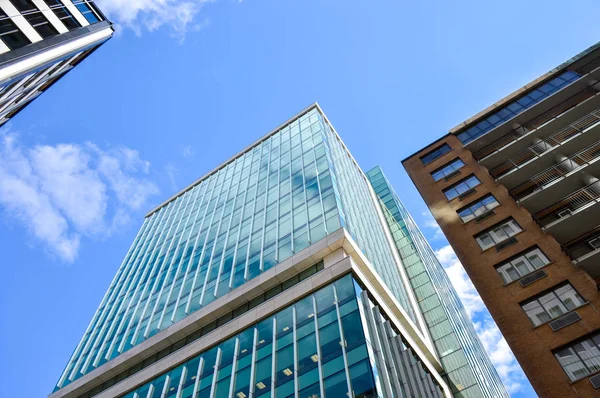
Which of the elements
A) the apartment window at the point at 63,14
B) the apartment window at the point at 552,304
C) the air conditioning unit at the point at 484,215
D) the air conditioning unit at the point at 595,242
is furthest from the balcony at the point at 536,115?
the apartment window at the point at 63,14

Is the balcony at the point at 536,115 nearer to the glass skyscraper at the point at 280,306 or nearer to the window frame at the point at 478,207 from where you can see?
the window frame at the point at 478,207

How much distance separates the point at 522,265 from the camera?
2447 centimetres

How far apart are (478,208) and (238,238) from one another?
26.6m

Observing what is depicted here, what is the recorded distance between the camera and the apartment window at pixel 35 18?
32172 millimetres

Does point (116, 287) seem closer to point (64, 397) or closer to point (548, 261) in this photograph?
point (64, 397)

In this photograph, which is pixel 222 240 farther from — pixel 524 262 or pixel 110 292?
pixel 524 262

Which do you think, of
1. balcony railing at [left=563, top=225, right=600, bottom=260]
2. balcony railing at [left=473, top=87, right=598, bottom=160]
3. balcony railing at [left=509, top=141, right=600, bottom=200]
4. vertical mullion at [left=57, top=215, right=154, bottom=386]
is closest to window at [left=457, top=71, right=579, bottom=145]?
balcony railing at [left=473, top=87, right=598, bottom=160]

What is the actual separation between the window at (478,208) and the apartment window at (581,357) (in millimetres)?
10265

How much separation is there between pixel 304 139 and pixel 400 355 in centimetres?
3541

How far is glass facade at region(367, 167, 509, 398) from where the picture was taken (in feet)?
140

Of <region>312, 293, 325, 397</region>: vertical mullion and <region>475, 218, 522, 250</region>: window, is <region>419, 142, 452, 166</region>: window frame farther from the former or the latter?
<region>312, 293, 325, 397</region>: vertical mullion

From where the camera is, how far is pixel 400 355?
103 ft

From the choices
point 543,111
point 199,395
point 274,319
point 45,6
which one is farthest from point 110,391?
point 543,111

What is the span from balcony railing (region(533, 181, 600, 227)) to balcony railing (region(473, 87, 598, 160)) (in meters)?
7.92
